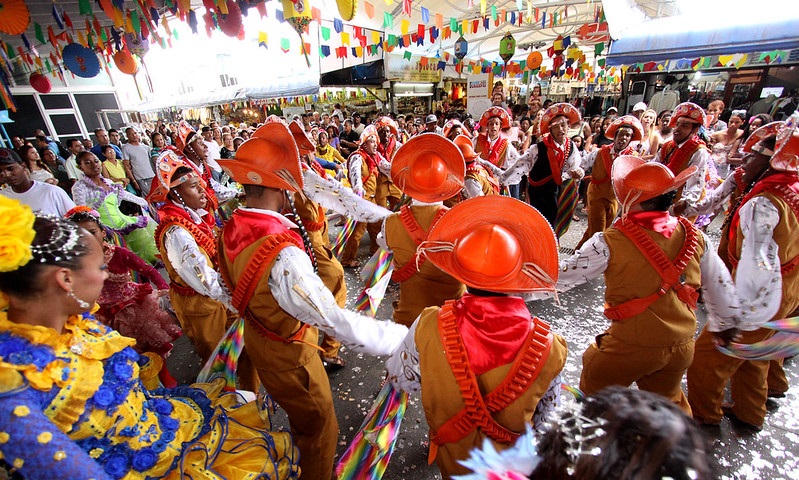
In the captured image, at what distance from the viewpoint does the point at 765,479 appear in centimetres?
223

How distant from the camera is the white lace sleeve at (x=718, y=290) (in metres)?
1.92

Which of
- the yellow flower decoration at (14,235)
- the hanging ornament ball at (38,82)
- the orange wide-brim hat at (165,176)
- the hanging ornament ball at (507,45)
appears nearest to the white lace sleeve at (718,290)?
the yellow flower decoration at (14,235)

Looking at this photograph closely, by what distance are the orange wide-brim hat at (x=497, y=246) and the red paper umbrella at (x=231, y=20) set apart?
7.03m

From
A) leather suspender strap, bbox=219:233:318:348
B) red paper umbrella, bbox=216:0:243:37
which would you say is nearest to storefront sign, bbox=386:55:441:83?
red paper umbrella, bbox=216:0:243:37

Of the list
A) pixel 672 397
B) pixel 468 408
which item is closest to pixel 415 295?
pixel 468 408

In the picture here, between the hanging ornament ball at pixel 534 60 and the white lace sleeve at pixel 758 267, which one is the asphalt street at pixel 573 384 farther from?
the hanging ornament ball at pixel 534 60

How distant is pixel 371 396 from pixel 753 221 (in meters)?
2.99

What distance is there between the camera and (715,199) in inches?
127

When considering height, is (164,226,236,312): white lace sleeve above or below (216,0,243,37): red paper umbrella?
below

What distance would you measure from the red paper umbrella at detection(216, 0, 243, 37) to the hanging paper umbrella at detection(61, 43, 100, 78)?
2.83 metres

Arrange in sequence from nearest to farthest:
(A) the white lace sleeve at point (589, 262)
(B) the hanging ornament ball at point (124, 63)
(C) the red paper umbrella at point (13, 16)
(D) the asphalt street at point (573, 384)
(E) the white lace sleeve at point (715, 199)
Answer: (A) the white lace sleeve at point (589, 262) → (D) the asphalt street at point (573, 384) → (E) the white lace sleeve at point (715, 199) → (C) the red paper umbrella at point (13, 16) → (B) the hanging ornament ball at point (124, 63)

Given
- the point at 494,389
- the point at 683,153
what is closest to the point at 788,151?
the point at 683,153

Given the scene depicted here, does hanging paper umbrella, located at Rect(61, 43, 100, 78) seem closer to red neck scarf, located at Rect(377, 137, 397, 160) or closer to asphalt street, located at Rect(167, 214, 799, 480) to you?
red neck scarf, located at Rect(377, 137, 397, 160)

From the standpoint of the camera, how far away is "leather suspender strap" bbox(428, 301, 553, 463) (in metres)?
1.17
